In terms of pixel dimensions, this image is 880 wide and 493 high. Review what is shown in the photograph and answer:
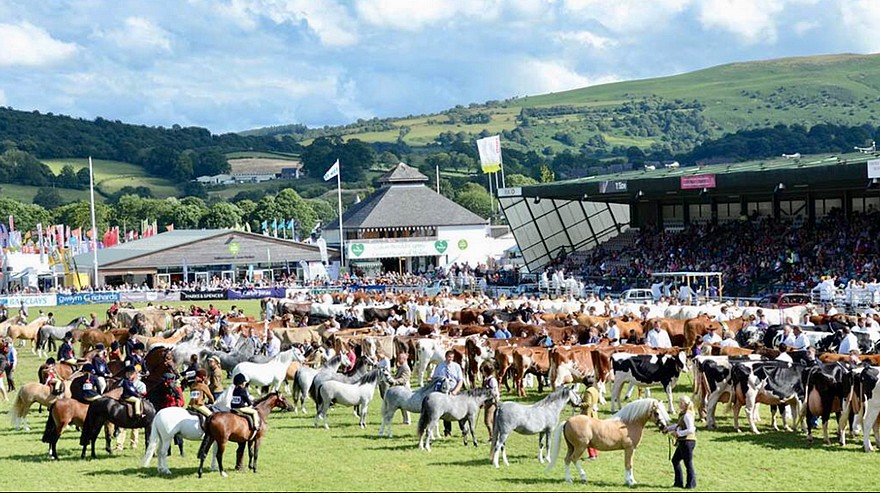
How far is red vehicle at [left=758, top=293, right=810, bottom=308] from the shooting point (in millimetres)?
38438

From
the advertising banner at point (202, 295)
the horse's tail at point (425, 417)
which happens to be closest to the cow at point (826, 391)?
the horse's tail at point (425, 417)

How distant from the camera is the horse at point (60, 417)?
58.9ft

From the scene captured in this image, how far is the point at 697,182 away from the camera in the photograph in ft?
164

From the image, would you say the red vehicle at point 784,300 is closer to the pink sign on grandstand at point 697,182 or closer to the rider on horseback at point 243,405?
the pink sign on grandstand at point 697,182

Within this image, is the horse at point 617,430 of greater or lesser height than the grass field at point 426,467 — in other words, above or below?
above

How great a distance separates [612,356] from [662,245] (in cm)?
3511

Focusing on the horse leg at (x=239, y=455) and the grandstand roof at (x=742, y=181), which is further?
the grandstand roof at (x=742, y=181)

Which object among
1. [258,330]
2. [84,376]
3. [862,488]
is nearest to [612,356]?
[862,488]

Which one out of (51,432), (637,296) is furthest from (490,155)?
(51,432)

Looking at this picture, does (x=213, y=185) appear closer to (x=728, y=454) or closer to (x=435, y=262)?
(x=435, y=262)

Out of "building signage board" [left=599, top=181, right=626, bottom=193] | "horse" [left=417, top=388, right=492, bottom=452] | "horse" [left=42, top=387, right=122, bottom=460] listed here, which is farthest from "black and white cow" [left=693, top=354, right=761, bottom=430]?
"building signage board" [left=599, top=181, right=626, bottom=193]

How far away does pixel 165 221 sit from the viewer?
12938 cm

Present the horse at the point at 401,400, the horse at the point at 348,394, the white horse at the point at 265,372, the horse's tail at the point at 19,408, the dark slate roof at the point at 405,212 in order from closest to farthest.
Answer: the horse at the point at 401,400, the horse at the point at 348,394, the horse's tail at the point at 19,408, the white horse at the point at 265,372, the dark slate roof at the point at 405,212

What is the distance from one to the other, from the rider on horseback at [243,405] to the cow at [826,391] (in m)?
8.35
